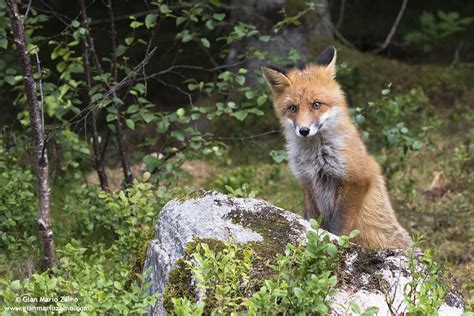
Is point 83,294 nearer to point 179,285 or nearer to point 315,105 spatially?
point 179,285

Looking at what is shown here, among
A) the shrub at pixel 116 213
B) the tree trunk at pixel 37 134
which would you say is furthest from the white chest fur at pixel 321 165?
the tree trunk at pixel 37 134

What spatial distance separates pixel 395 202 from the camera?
26.8 feet

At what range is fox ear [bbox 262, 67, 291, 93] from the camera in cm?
593

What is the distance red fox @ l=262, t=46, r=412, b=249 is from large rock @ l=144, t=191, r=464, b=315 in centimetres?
116

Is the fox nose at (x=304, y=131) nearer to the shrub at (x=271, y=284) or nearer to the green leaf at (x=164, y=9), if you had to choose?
the green leaf at (x=164, y=9)

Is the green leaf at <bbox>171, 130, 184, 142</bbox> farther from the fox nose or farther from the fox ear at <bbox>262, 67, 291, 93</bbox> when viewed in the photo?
the fox nose

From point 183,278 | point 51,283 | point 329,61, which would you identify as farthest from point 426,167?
point 51,283

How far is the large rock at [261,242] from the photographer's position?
388 cm

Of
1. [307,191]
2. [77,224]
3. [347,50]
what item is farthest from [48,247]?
[347,50]

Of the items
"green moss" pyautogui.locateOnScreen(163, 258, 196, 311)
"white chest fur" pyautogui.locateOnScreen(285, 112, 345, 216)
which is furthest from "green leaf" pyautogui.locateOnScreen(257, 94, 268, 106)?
"green moss" pyautogui.locateOnScreen(163, 258, 196, 311)

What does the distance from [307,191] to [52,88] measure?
251 centimetres

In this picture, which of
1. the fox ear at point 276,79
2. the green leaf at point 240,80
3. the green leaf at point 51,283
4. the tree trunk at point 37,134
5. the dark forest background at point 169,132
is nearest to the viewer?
the green leaf at point 51,283

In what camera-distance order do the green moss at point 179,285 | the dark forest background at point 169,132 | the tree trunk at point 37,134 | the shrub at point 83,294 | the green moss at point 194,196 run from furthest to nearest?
1. the dark forest background at point 169,132
2. the tree trunk at point 37,134
3. the green moss at point 194,196
4. the green moss at point 179,285
5. the shrub at point 83,294

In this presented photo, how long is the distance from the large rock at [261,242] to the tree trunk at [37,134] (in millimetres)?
1226
